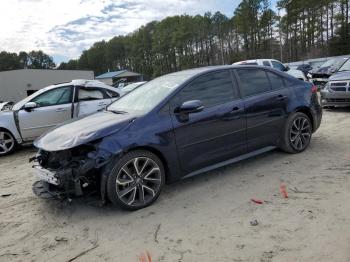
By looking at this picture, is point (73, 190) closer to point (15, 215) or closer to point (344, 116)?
point (15, 215)

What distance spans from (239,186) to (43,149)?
259cm

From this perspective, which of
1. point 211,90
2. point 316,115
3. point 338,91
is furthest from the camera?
point 338,91

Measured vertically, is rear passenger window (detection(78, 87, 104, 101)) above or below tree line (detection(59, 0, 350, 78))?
below

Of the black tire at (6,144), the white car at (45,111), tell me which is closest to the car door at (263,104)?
the white car at (45,111)

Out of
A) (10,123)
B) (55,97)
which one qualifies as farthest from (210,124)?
(10,123)

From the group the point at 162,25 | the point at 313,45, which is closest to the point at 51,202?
the point at 313,45

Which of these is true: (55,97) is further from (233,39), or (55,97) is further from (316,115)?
(233,39)

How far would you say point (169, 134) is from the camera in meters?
4.72

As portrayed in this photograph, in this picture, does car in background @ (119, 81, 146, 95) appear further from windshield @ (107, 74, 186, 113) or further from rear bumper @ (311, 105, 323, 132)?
rear bumper @ (311, 105, 323, 132)

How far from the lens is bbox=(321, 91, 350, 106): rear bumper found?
9945 millimetres

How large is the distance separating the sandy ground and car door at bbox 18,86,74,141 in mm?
3140

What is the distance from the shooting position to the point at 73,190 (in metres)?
4.31

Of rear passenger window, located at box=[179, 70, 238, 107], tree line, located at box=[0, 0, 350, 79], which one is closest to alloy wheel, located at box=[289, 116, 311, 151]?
rear passenger window, located at box=[179, 70, 238, 107]

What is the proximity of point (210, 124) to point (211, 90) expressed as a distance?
1.81 ft
